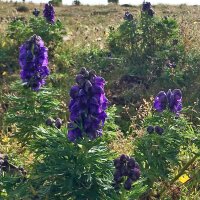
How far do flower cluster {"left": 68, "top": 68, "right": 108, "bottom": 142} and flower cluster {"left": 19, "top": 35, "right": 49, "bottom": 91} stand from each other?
1.63 m

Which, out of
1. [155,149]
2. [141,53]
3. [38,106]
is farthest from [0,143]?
[141,53]

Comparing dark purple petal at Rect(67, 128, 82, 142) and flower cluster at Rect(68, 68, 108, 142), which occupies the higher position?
flower cluster at Rect(68, 68, 108, 142)

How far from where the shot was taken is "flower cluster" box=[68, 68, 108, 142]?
148 inches

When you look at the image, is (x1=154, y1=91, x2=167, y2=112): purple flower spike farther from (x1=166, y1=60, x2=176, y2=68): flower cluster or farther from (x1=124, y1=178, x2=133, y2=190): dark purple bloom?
(x1=166, y1=60, x2=176, y2=68): flower cluster

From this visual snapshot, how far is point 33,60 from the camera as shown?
208 inches

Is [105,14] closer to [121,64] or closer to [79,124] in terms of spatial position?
[121,64]

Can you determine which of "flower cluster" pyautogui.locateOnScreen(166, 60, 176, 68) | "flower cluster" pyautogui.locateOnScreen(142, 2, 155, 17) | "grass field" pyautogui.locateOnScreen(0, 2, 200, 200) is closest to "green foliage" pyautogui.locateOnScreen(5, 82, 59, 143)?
"grass field" pyautogui.locateOnScreen(0, 2, 200, 200)

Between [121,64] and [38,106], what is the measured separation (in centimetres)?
469

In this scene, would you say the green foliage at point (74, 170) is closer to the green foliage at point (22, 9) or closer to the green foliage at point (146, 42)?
the green foliage at point (146, 42)

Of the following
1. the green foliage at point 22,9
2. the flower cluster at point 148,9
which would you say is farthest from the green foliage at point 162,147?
the green foliage at point 22,9

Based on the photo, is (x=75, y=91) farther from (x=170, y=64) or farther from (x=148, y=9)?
(x=148, y=9)

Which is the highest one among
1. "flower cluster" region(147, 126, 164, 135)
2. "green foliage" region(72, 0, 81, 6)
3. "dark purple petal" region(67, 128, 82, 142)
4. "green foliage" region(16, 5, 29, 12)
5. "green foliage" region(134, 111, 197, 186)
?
"green foliage" region(72, 0, 81, 6)

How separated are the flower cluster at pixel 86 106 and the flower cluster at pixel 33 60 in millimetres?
1632

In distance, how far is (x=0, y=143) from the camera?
664 cm
